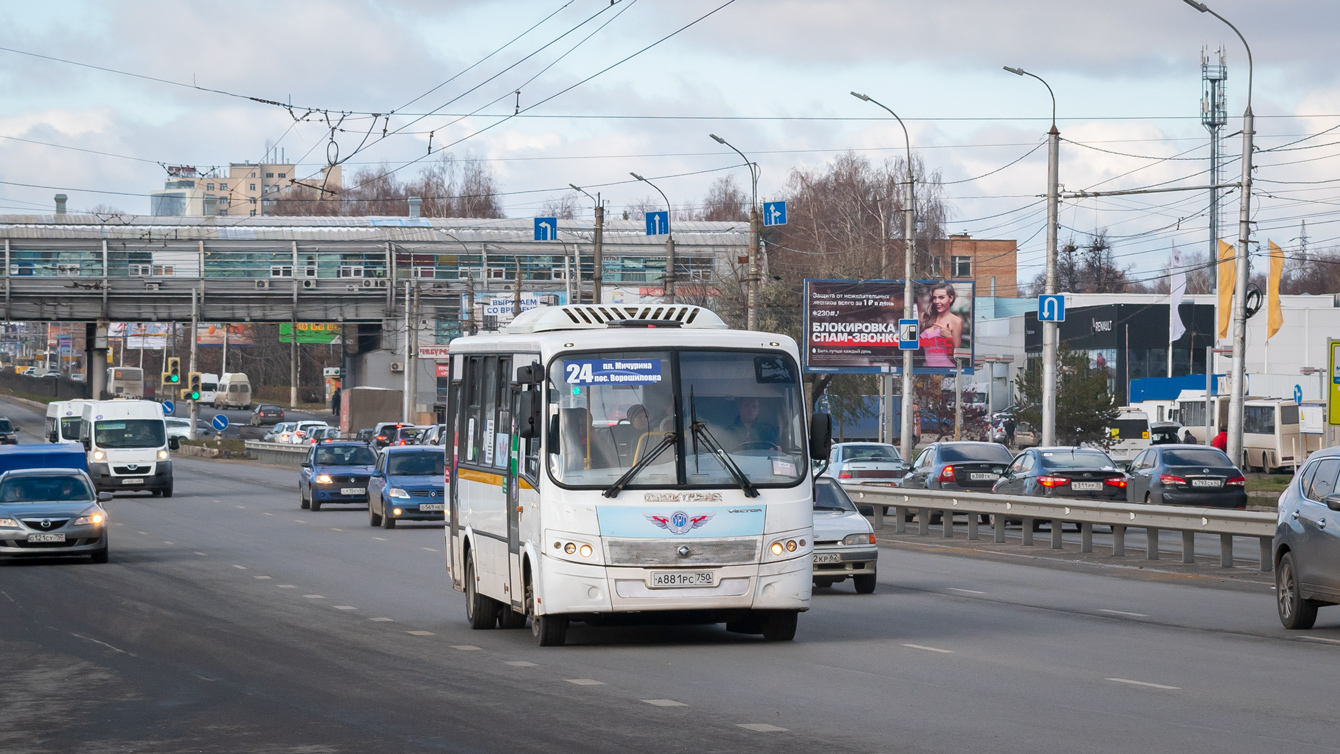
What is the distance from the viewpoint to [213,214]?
114062 mm

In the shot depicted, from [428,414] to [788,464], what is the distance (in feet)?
254

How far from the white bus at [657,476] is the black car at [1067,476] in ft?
55.5

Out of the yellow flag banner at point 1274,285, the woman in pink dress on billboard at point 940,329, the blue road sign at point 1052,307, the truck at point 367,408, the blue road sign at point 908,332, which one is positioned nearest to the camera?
the blue road sign at point 1052,307

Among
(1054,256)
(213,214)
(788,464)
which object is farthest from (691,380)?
(213,214)

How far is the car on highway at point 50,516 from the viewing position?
2367 centimetres

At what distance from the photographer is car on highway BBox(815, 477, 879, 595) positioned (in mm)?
18969

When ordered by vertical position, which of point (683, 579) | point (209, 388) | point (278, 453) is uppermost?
point (209, 388)

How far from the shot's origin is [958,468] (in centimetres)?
3384

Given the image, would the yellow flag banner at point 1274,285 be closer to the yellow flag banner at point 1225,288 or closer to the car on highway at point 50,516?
the yellow flag banner at point 1225,288

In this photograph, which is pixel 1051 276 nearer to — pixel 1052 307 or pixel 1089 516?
pixel 1052 307

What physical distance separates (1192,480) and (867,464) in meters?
7.01

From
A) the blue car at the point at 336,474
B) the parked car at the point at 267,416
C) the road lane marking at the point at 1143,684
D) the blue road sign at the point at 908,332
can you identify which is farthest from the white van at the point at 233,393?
the road lane marking at the point at 1143,684

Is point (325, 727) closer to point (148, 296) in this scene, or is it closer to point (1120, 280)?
point (148, 296)

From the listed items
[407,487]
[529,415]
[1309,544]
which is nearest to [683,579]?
[529,415]
